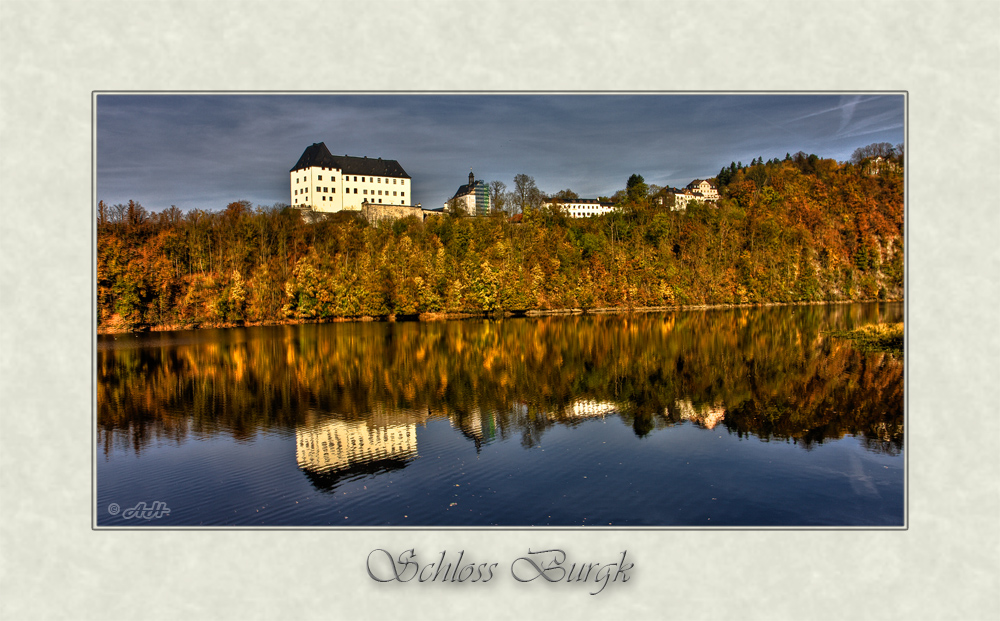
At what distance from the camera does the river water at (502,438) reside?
9695 mm

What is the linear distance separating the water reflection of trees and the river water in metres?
0.10

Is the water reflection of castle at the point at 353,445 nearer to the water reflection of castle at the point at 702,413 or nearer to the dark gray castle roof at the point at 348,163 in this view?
the water reflection of castle at the point at 702,413

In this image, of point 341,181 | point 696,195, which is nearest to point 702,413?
point 341,181

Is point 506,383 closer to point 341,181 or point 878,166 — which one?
point 878,166

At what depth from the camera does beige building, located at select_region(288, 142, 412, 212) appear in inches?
2544

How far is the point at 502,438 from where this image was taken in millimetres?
13492

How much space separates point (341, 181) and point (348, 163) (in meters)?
2.23

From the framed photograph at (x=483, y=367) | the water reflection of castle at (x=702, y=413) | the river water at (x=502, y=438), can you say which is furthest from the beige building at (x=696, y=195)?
the water reflection of castle at (x=702, y=413)

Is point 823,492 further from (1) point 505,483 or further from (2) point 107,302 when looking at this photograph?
(2) point 107,302

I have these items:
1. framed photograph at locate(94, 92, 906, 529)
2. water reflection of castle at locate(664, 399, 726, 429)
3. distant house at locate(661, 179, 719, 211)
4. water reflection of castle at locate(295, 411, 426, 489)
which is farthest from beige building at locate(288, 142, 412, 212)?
water reflection of castle at locate(664, 399, 726, 429)

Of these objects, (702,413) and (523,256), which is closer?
(702,413)

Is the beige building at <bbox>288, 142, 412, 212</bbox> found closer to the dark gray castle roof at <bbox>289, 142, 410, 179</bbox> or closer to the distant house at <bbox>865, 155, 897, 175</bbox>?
the dark gray castle roof at <bbox>289, 142, 410, 179</bbox>

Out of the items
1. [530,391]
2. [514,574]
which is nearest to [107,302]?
[530,391]

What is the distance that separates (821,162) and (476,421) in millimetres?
51352
